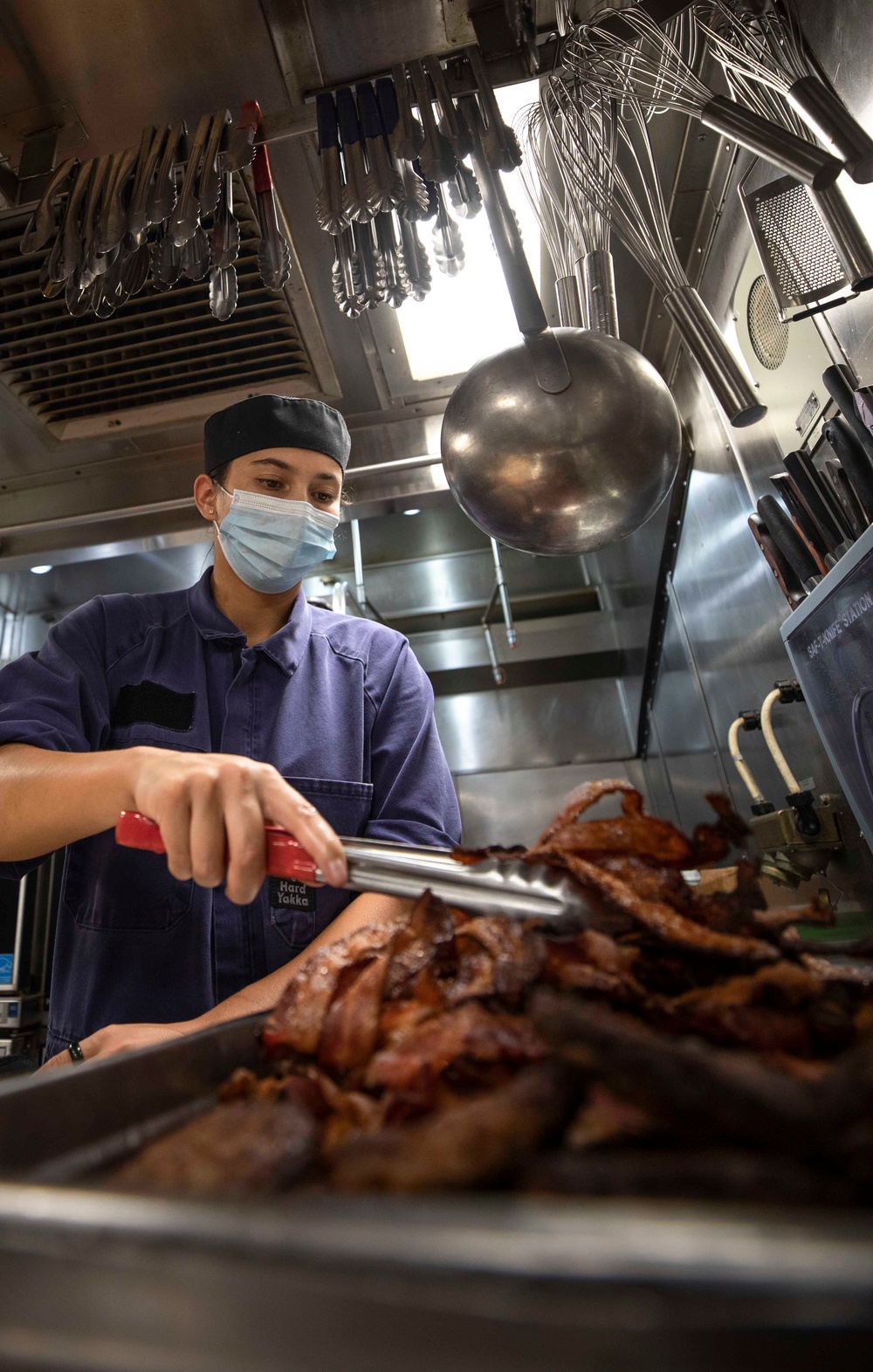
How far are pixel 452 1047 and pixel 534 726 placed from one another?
3.30m

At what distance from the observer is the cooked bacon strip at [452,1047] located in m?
0.50

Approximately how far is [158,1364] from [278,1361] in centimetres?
4

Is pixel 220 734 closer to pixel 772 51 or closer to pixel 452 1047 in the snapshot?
pixel 452 1047

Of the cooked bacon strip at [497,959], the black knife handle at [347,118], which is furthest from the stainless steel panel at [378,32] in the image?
the cooked bacon strip at [497,959]

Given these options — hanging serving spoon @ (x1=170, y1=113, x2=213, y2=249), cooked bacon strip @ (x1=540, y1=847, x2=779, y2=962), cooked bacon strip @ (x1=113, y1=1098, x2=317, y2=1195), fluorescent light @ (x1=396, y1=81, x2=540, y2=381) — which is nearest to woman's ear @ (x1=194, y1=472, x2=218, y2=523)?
hanging serving spoon @ (x1=170, y1=113, x2=213, y2=249)

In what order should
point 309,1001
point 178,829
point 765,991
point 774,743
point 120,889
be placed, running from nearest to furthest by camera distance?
point 765,991
point 309,1001
point 178,829
point 120,889
point 774,743

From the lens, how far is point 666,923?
0.63 m

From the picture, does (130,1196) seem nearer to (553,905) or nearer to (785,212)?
(553,905)

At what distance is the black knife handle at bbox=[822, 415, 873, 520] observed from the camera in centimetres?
108

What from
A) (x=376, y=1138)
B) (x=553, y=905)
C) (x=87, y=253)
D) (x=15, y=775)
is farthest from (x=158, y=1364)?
(x=87, y=253)

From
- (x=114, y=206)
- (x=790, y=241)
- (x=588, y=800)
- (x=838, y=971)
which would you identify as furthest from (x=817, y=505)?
(x=114, y=206)

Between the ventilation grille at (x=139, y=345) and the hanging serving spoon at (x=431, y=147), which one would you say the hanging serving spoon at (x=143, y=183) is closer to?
the ventilation grille at (x=139, y=345)

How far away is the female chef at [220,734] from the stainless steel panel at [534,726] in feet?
6.96

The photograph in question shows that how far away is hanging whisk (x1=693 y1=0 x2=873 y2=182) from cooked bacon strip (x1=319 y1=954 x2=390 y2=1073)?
3.69ft
